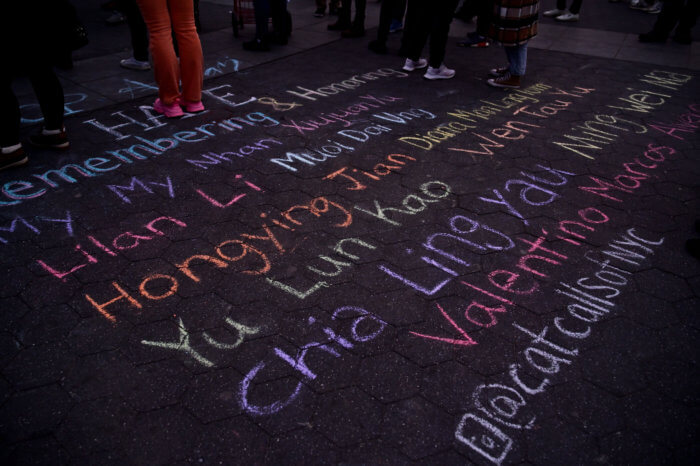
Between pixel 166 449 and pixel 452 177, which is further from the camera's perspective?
pixel 452 177

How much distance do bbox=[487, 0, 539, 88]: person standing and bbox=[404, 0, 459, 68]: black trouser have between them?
1.72 ft

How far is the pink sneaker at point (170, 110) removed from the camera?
4.49m

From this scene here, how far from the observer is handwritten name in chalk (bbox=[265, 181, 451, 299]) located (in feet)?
8.49

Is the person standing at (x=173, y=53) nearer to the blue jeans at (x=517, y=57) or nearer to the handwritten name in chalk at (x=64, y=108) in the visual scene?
the handwritten name in chalk at (x=64, y=108)

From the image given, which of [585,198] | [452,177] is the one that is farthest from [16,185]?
[585,198]

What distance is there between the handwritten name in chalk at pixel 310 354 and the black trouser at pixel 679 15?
24.1 feet

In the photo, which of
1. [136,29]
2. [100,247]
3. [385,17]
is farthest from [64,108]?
[385,17]

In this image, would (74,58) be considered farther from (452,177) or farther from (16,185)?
(452,177)

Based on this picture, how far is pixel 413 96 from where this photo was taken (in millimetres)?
5215

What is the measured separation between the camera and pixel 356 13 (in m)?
7.31

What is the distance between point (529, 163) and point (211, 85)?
140 inches

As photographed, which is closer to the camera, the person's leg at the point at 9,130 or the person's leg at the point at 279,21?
the person's leg at the point at 9,130

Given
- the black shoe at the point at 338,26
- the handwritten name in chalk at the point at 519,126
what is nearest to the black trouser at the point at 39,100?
the handwritten name in chalk at the point at 519,126

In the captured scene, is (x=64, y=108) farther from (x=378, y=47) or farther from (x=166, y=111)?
(x=378, y=47)
